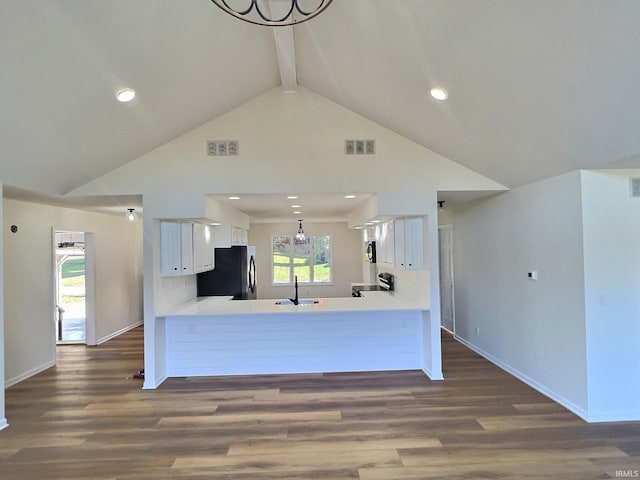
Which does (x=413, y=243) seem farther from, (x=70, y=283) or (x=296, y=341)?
(x=70, y=283)

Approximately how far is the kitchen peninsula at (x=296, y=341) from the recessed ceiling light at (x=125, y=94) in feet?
8.65

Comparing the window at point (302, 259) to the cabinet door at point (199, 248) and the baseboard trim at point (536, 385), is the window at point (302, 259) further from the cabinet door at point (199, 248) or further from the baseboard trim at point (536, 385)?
the baseboard trim at point (536, 385)

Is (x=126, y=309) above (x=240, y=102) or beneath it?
beneath

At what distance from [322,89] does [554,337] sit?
3787mm

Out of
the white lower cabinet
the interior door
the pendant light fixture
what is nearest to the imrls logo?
the interior door

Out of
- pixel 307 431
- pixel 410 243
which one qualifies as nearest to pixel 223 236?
pixel 410 243

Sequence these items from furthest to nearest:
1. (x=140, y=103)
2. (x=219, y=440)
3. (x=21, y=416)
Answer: (x=21, y=416)
(x=140, y=103)
(x=219, y=440)

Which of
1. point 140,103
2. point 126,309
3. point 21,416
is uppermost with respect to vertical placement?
point 140,103

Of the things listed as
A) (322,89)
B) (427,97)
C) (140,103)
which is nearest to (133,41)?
(140,103)

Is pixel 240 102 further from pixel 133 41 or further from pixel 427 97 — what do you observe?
pixel 427 97

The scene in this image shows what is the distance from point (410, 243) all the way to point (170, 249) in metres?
3.11

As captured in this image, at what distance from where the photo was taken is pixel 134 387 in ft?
14.0

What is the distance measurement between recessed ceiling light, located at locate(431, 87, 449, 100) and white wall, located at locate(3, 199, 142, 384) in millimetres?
5418

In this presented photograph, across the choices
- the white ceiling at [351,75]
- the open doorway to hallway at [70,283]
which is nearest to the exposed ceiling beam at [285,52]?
A: the white ceiling at [351,75]
